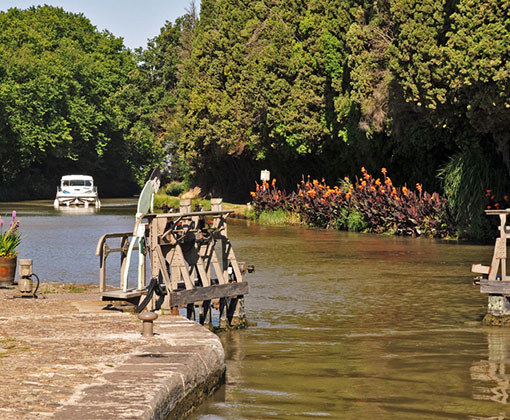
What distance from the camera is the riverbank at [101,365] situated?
305 inches

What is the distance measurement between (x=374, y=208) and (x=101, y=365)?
27609 millimetres

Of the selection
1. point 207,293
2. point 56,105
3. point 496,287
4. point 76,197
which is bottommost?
point 207,293

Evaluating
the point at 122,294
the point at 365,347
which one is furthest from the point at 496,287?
the point at 122,294

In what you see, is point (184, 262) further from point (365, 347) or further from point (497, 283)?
point (497, 283)

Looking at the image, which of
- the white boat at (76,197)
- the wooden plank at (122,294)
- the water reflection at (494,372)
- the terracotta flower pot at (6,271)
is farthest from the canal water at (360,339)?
the white boat at (76,197)

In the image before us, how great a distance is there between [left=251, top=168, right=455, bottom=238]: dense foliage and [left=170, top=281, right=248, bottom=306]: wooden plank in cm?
1844

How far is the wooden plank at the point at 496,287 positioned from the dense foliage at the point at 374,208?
700 inches

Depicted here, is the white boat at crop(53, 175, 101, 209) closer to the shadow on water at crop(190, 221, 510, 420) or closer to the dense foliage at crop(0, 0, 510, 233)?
the dense foliage at crop(0, 0, 510, 233)

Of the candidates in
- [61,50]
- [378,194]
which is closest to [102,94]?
[61,50]

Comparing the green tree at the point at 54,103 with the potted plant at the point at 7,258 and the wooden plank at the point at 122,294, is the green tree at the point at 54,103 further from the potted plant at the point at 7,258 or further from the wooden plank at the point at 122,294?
the wooden plank at the point at 122,294

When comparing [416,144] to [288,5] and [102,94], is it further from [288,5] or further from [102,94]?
[102,94]

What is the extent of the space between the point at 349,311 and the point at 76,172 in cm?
7576

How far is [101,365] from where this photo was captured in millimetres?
9195

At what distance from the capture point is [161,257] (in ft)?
44.1
